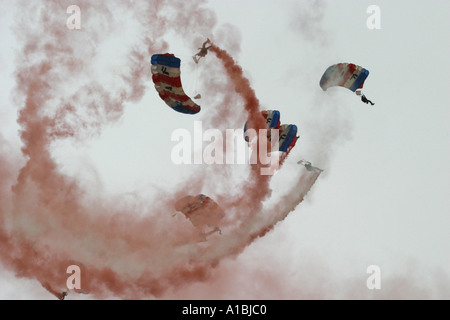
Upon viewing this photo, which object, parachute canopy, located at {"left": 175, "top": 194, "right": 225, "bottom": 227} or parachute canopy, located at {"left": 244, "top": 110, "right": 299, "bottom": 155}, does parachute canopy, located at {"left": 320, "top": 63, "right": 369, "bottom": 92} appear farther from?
parachute canopy, located at {"left": 175, "top": 194, "right": 225, "bottom": 227}

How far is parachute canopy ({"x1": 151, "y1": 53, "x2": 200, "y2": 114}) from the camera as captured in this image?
159ft

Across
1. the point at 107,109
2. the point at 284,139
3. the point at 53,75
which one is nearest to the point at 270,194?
the point at 284,139

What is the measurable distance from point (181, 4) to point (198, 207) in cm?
1236

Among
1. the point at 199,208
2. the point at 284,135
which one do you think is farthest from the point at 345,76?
the point at 199,208

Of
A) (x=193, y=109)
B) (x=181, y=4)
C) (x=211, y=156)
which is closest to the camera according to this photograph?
(x=193, y=109)

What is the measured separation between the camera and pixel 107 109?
186 ft

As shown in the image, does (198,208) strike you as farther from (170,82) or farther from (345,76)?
(345,76)

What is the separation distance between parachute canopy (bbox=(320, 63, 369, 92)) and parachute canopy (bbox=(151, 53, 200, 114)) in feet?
30.0

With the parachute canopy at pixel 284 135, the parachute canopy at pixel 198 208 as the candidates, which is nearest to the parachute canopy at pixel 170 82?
the parachute canopy at pixel 284 135

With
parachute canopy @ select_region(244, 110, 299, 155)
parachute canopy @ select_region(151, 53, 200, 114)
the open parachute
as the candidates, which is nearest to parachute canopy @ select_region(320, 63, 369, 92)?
parachute canopy @ select_region(244, 110, 299, 155)

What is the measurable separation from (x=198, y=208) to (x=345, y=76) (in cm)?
1249

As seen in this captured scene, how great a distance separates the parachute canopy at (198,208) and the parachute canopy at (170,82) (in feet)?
17.1

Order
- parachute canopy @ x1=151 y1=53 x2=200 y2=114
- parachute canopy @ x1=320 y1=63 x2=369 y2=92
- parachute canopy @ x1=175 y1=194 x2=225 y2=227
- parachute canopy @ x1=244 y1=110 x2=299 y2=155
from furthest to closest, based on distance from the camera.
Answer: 1. parachute canopy @ x1=320 y1=63 x2=369 y2=92
2. parachute canopy @ x1=244 y1=110 x2=299 y2=155
3. parachute canopy @ x1=175 y1=194 x2=225 y2=227
4. parachute canopy @ x1=151 y1=53 x2=200 y2=114
